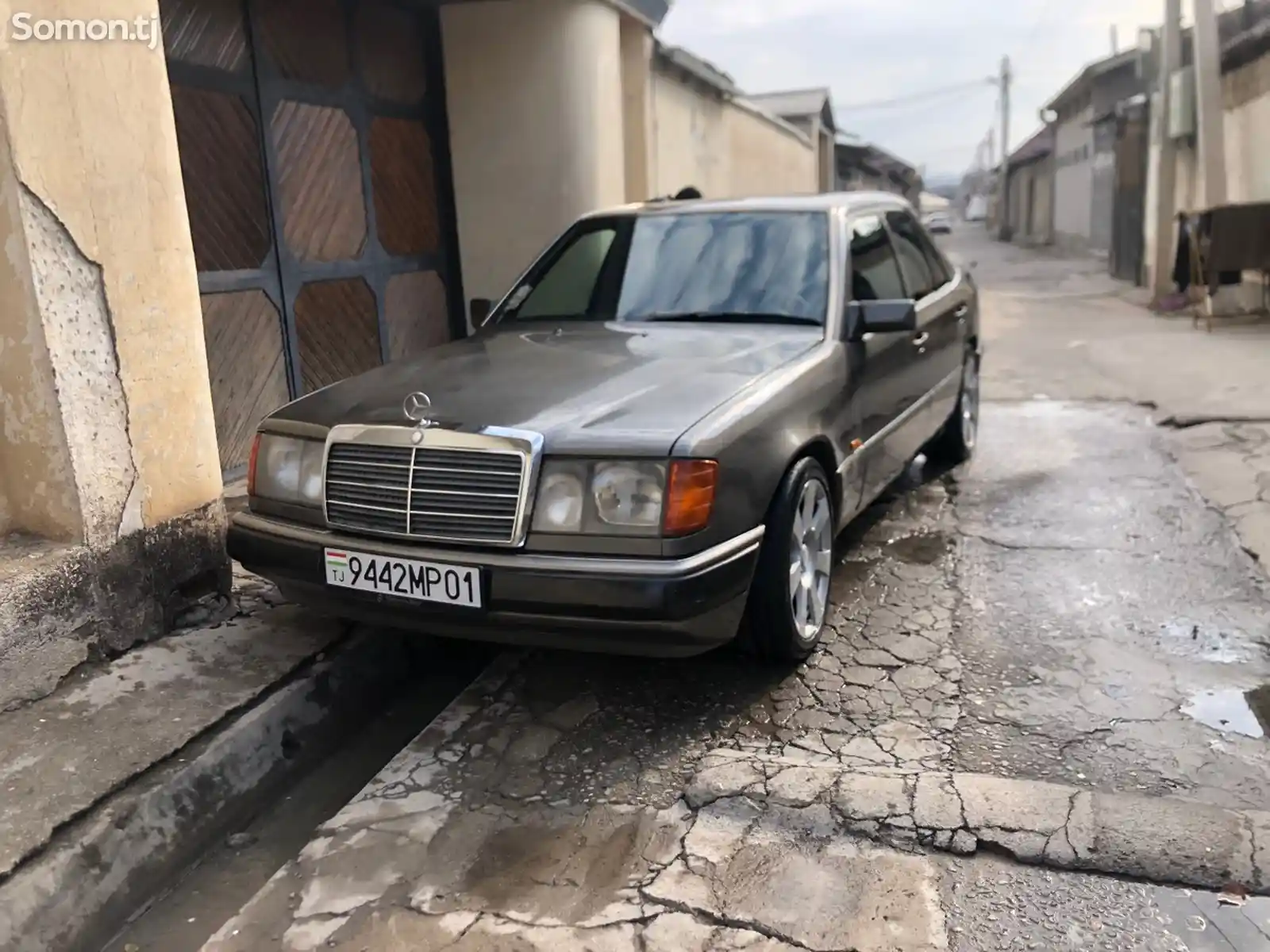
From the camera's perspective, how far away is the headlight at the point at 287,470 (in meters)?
3.28

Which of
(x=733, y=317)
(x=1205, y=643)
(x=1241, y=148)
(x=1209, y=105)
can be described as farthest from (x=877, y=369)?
(x=1241, y=148)

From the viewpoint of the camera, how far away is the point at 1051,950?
2.23m

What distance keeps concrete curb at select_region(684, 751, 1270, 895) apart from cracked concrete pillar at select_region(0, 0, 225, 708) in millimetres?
1987

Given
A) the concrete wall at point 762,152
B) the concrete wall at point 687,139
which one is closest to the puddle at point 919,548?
the concrete wall at point 687,139

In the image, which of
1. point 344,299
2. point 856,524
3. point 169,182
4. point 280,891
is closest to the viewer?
point 280,891

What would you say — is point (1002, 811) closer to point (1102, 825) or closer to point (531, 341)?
point (1102, 825)

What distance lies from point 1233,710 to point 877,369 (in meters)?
1.75

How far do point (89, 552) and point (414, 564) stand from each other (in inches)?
Answer: 44.1

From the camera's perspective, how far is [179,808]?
2816mm

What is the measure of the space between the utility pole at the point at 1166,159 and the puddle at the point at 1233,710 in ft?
40.2

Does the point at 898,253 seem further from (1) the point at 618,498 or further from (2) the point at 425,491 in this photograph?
(2) the point at 425,491

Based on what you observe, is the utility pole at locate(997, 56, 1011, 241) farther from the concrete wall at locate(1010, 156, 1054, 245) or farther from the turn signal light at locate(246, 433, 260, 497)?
the turn signal light at locate(246, 433, 260, 497)

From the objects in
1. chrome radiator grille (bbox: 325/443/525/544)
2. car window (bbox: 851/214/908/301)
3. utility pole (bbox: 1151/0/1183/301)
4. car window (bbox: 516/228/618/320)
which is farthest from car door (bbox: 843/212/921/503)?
utility pole (bbox: 1151/0/1183/301)

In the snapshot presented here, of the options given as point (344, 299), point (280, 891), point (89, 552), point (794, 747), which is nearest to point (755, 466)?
point (794, 747)
